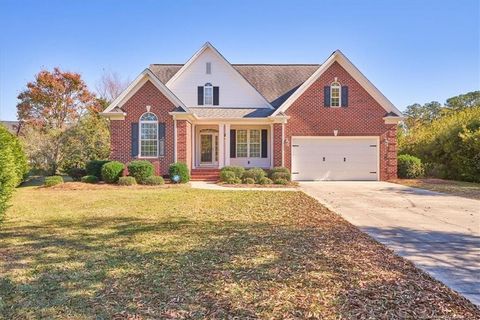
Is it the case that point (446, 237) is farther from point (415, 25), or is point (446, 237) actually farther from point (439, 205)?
point (415, 25)

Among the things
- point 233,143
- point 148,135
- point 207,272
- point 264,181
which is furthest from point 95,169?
point 207,272

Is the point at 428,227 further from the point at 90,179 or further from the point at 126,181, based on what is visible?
the point at 90,179

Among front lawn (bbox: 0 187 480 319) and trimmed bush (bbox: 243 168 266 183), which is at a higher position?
trimmed bush (bbox: 243 168 266 183)

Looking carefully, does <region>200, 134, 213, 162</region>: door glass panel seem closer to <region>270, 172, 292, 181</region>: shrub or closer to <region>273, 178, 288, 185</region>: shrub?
<region>270, 172, 292, 181</region>: shrub

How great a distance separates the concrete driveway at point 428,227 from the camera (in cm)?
448

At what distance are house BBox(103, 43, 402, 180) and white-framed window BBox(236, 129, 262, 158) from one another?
0.20 ft

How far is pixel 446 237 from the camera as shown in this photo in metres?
6.26

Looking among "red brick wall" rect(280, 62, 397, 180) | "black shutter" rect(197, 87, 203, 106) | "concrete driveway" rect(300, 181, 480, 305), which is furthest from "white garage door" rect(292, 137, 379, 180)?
"concrete driveway" rect(300, 181, 480, 305)

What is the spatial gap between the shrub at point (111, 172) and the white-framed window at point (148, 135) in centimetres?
170

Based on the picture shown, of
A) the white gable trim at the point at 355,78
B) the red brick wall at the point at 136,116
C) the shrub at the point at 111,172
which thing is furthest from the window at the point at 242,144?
the shrub at the point at 111,172

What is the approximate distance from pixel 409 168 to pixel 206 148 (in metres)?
12.1

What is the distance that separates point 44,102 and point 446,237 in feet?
111

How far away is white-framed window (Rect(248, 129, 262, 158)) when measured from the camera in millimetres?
20703

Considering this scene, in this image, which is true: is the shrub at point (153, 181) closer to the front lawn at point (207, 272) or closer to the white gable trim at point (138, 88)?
the white gable trim at point (138, 88)
